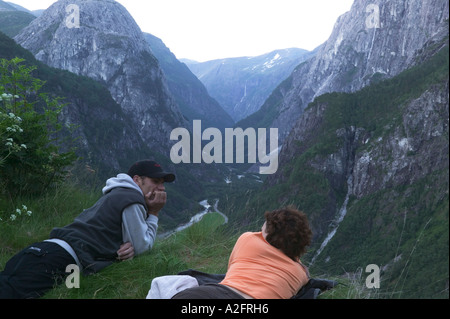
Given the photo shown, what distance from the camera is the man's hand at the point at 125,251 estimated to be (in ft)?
15.1

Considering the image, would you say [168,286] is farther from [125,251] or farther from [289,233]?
[289,233]

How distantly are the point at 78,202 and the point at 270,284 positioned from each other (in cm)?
449

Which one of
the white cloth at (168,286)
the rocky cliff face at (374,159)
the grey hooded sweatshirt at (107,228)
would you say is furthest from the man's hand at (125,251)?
the rocky cliff face at (374,159)

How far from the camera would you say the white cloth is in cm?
368

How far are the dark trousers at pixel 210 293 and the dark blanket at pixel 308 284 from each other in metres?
0.71

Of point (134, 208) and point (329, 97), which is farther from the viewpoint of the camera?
point (329, 97)

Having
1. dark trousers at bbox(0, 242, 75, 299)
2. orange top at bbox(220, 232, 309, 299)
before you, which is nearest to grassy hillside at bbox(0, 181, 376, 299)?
dark trousers at bbox(0, 242, 75, 299)

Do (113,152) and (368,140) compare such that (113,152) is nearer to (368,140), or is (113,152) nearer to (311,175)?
(311,175)

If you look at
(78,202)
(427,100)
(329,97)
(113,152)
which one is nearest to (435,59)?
(427,100)

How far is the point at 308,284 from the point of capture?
4023mm

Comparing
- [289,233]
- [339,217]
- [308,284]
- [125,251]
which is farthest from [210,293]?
[339,217]

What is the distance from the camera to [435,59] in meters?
144

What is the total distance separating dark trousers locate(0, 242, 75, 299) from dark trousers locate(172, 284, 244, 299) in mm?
1573

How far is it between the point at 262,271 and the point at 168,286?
36.3 inches
